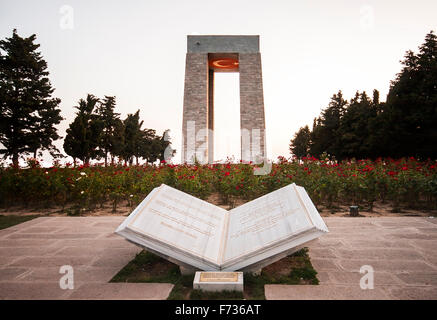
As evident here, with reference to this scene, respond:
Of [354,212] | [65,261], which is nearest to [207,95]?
[354,212]

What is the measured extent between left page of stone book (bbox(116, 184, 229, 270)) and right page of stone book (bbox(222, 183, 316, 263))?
0.10 meters

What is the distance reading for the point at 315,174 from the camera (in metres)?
5.74

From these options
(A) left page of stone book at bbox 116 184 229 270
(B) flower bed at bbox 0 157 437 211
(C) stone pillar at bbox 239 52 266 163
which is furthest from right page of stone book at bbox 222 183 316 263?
(C) stone pillar at bbox 239 52 266 163

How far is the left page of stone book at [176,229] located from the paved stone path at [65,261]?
0.26 meters

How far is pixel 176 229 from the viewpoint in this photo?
172 centimetres

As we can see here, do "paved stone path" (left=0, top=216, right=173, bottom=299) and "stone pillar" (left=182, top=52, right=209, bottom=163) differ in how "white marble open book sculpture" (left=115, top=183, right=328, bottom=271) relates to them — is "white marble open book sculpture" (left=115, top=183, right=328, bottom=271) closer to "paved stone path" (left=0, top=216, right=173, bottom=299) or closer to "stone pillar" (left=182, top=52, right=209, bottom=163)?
"paved stone path" (left=0, top=216, right=173, bottom=299)

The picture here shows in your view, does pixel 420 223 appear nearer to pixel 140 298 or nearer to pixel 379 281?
pixel 379 281

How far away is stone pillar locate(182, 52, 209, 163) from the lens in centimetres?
1645

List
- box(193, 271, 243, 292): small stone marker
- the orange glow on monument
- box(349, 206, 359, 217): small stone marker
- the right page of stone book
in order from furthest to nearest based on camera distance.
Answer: the orange glow on monument → box(349, 206, 359, 217): small stone marker → the right page of stone book → box(193, 271, 243, 292): small stone marker

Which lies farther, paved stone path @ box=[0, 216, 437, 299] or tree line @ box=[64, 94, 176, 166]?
tree line @ box=[64, 94, 176, 166]

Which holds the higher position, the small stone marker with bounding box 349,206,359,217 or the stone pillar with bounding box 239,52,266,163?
the stone pillar with bounding box 239,52,266,163

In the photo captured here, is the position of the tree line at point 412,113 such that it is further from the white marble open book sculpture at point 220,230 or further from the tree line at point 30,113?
the tree line at point 30,113

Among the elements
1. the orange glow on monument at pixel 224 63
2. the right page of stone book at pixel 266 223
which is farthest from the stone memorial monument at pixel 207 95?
the right page of stone book at pixel 266 223

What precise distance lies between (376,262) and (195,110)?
1554cm
